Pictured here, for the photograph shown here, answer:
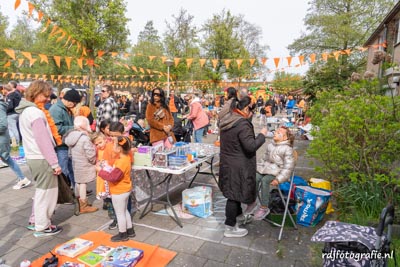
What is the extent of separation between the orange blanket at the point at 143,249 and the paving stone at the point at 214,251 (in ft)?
1.06

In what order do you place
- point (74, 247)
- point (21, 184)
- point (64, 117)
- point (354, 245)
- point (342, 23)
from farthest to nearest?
point (342, 23)
point (21, 184)
point (64, 117)
point (74, 247)
point (354, 245)

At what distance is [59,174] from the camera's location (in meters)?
3.33

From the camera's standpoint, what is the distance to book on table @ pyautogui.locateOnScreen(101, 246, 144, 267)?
260 cm

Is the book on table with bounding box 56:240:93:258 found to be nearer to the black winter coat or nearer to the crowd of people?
the crowd of people

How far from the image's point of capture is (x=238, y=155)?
10.0ft

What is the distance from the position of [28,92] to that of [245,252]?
313 centimetres

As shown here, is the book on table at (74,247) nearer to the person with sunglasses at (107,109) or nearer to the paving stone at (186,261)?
the paving stone at (186,261)

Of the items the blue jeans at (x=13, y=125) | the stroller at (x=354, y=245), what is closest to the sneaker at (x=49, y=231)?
the stroller at (x=354, y=245)

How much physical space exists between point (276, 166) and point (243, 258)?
1222 millimetres

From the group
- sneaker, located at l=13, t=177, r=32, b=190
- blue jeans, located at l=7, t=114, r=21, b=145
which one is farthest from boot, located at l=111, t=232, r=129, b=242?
blue jeans, located at l=7, t=114, r=21, b=145

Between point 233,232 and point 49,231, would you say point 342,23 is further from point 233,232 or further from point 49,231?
point 49,231

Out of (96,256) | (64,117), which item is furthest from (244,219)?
(64,117)

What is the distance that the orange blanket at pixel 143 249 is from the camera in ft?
8.98

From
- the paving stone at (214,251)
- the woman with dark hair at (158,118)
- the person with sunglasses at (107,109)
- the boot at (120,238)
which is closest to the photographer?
the paving stone at (214,251)
